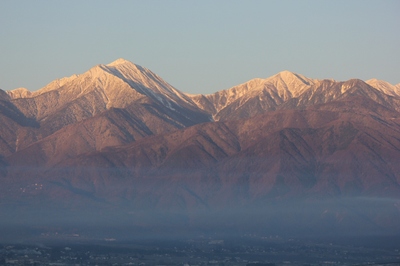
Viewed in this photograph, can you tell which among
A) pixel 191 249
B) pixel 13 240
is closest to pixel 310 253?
pixel 191 249

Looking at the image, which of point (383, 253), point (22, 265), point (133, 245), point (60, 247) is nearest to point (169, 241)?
point (133, 245)

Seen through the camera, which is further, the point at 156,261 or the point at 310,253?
the point at 310,253

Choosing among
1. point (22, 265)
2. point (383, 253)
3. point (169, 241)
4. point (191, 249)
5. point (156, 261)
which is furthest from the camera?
point (169, 241)

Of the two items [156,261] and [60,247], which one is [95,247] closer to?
[60,247]

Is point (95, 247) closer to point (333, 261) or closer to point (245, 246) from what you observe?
point (245, 246)

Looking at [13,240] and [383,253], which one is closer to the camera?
[383,253]

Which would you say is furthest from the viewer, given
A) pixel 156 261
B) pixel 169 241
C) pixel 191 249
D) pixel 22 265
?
pixel 169 241

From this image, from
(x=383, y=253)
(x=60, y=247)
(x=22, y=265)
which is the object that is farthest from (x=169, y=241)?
(x=22, y=265)

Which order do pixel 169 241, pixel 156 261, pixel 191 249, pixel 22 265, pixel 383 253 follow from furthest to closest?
1. pixel 169 241
2. pixel 191 249
3. pixel 383 253
4. pixel 156 261
5. pixel 22 265
